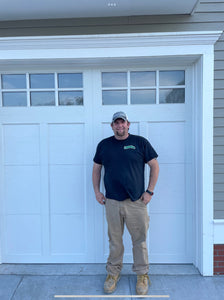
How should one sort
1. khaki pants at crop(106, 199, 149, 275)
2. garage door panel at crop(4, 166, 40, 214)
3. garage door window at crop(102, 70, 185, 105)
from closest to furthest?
1. khaki pants at crop(106, 199, 149, 275)
2. garage door window at crop(102, 70, 185, 105)
3. garage door panel at crop(4, 166, 40, 214)

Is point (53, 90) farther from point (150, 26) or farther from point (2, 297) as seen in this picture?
point (2, 297)

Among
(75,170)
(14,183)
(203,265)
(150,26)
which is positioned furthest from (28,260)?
(150,26)

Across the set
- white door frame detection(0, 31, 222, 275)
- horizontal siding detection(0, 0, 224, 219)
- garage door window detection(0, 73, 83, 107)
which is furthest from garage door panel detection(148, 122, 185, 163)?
garage door window detection(0, 73, 83, 107)

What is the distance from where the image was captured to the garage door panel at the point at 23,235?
2.78 m

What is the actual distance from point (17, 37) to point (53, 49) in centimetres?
38

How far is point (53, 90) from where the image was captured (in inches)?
106

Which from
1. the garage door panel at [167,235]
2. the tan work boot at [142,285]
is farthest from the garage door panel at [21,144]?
the tan work boot at [142,285]

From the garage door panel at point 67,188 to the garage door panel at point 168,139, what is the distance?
3.13 ft

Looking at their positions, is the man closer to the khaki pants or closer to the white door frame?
the khaki pants

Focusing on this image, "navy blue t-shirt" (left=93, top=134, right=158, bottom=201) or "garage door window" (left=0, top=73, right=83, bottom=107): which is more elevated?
"garage door window" (left=0, top=73, right=83, bottom=107)

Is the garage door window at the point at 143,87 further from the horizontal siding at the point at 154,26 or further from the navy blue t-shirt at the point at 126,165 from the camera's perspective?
the navy blue t-shirt at the point at 126,165

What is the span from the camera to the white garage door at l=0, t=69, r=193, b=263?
2656mm

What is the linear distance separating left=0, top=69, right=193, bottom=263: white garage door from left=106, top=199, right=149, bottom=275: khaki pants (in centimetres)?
41

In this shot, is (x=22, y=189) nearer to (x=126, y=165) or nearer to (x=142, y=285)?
(x=126, y=165)
